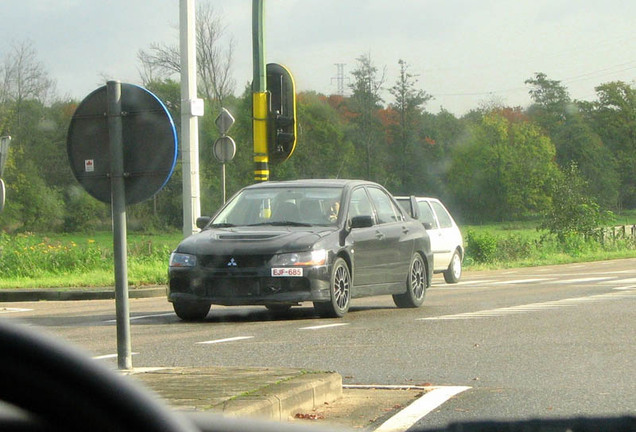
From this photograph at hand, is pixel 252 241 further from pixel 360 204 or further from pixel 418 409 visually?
pixel 418 409

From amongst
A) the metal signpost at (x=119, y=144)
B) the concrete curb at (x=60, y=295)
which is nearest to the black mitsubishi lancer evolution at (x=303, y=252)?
the metal signpost at (x=119, y=144)

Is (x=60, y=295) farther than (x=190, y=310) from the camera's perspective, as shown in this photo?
Yes

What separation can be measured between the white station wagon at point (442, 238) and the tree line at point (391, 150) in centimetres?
1127

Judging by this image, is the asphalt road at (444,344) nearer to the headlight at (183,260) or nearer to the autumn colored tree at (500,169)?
the headlight at (183,260)

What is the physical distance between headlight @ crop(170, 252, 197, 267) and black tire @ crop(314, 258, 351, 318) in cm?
142

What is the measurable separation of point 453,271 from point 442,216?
3.87 feet

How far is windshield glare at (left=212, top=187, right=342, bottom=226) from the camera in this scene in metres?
13.5

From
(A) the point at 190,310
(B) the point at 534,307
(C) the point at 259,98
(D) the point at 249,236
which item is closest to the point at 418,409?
(D) the point at 249,236

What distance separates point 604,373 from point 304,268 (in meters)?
4.70

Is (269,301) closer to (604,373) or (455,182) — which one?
(604,373)

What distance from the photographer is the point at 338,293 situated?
1310cm

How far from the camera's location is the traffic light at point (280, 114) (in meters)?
19.7

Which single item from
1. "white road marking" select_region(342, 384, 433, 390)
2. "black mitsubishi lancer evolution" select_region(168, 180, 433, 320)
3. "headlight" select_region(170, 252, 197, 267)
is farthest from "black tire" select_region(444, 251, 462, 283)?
"white road marking" select_region(342, 384, 433, 390)

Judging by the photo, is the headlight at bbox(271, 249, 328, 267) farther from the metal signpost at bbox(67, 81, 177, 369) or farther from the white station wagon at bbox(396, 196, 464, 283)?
the white station wagon at bbox(396, 196, 464, 283)
